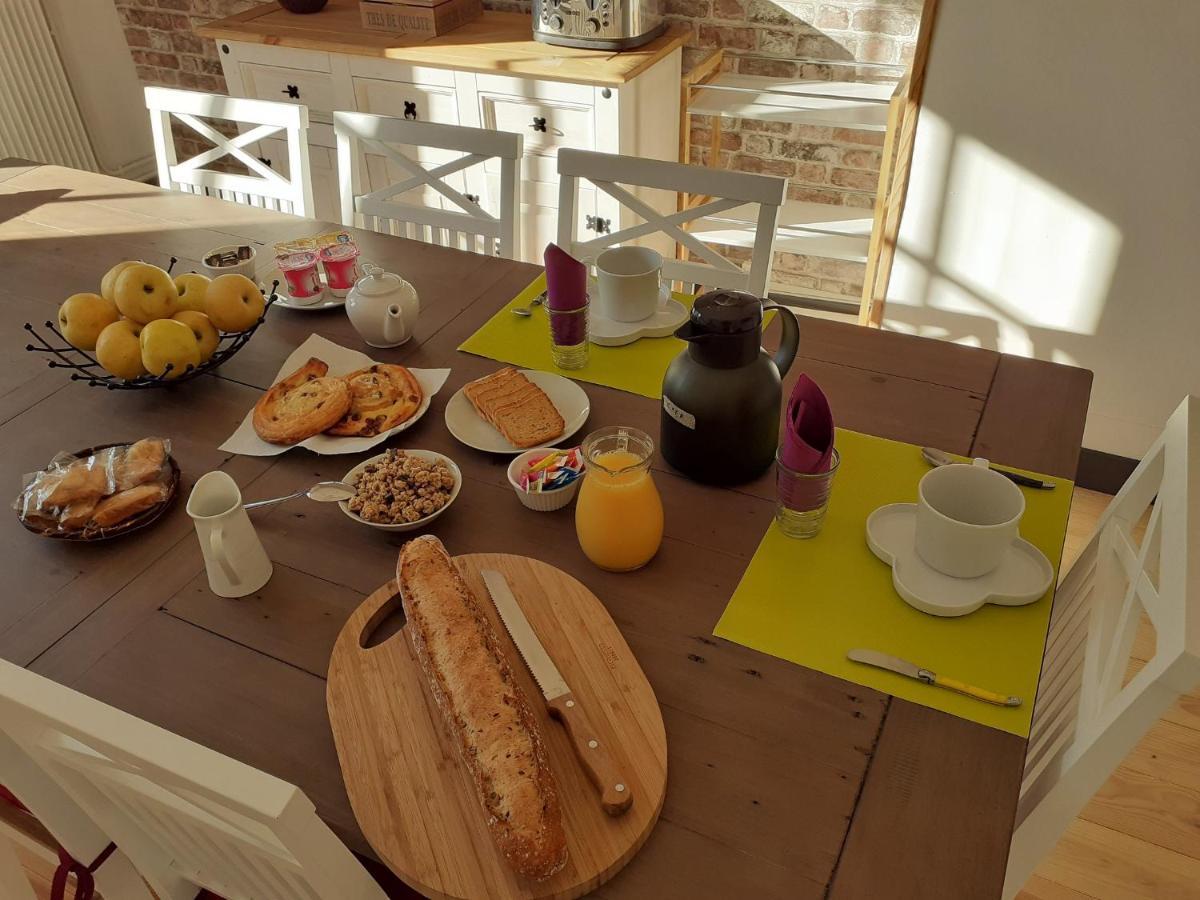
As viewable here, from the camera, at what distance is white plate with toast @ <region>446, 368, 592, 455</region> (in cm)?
122

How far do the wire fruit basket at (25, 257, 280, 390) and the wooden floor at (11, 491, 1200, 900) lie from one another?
0.86m

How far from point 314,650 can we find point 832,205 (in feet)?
7.61

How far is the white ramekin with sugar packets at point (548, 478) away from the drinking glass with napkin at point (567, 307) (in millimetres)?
266

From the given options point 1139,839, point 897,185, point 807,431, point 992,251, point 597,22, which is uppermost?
point 597,22

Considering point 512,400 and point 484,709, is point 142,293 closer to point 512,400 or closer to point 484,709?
point 512,400

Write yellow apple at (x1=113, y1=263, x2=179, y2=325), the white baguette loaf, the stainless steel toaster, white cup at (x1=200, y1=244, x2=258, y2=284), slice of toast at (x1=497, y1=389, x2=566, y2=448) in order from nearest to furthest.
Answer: the white baguette loaf, slice of toast at (x1=497, y1=389, x2=566, y2=448), yellow apple at (x1=113, y1=263, x2=179, y2=325), white cup at (x1=200, y1=244, x2=258, y2=284), the stainless steel toaster

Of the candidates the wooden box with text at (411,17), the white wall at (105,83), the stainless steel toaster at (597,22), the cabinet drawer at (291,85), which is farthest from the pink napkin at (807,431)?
the white wall at (105,83)

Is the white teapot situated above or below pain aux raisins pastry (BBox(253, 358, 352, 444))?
above

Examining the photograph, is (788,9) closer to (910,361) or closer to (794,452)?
(910,361)

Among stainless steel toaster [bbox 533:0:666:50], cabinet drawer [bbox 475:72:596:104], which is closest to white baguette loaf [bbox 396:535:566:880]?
cabinet drawer [bbox 475:72:596:104]

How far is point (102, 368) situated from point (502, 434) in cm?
69

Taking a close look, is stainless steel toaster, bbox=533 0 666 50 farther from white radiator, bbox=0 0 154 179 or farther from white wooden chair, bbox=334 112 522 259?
white radiator, bbox=0 0 154 179

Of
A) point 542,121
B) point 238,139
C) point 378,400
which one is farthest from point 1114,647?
point 542,121

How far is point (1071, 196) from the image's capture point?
2.09 meters
